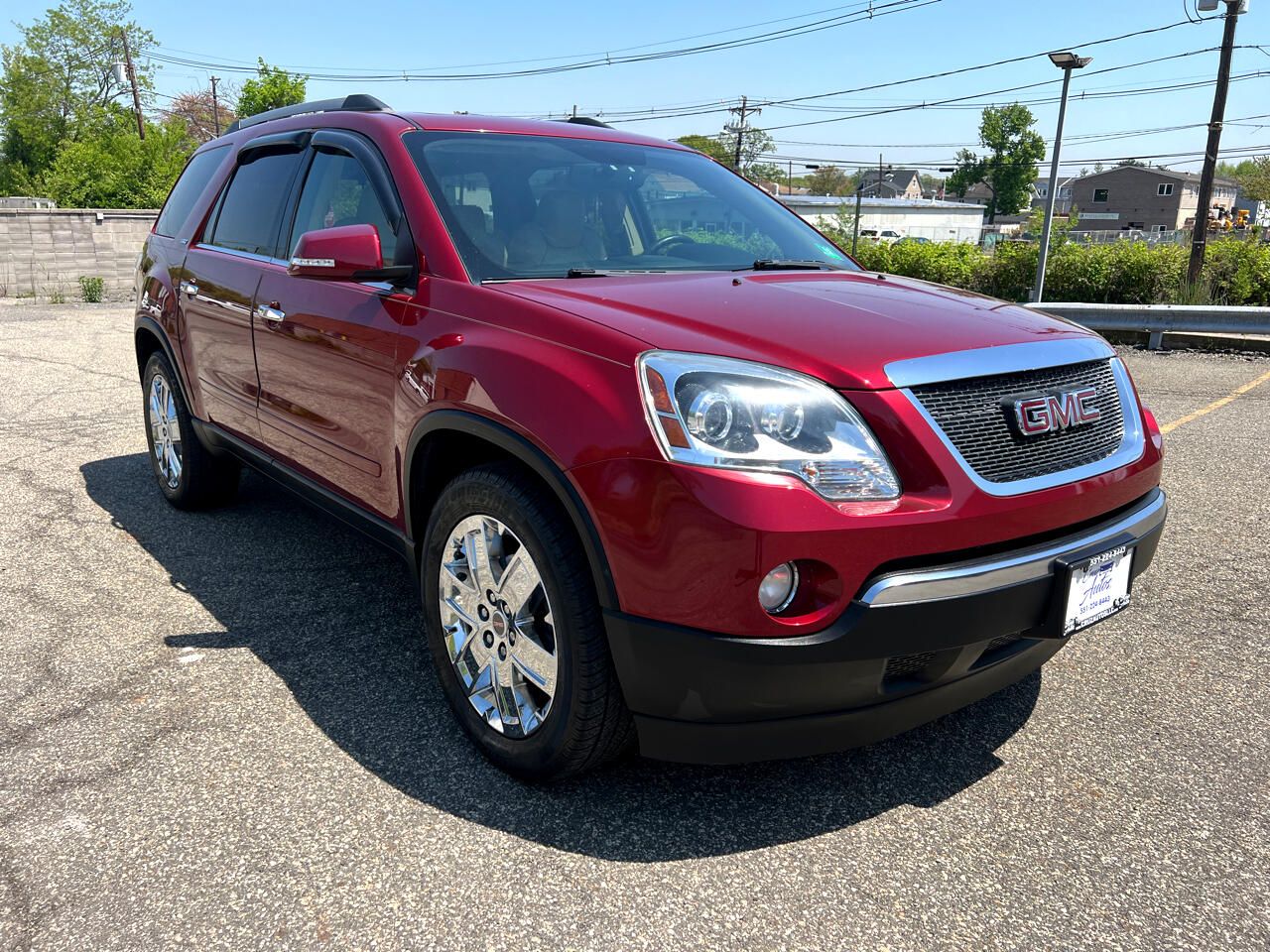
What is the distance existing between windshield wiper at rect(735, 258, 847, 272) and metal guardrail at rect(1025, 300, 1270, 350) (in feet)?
25.7

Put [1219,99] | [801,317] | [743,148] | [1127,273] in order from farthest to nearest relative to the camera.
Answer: [743,148] < [1219,99] < [1127,273] < [801,317]

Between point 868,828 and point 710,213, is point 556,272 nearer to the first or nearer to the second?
point 710,213

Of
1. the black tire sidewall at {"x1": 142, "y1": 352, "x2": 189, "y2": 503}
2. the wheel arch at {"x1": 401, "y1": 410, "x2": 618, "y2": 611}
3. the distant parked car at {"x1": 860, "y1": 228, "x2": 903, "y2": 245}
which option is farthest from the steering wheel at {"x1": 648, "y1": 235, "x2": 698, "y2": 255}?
the distant parked car at {"x1": 860, "y1": 228, "x2": 903, "y2": 245}

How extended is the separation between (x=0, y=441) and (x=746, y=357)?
6384 mm

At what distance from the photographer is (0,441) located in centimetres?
656

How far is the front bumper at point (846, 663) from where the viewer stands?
205 cm

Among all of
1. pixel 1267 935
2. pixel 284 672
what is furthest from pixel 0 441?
pixel 1267 935

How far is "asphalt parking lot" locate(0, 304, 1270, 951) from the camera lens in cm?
212

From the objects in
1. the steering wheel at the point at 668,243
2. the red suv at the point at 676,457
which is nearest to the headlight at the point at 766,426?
the red suv at the point at 676,457

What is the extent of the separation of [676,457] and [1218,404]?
7.71 m

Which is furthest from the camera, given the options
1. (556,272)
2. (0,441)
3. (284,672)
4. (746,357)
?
(0,441)

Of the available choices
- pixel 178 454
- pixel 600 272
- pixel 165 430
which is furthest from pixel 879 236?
pixel 600 272

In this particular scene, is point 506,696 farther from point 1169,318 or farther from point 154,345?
point 1169,318

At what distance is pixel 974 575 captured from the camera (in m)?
2.12
